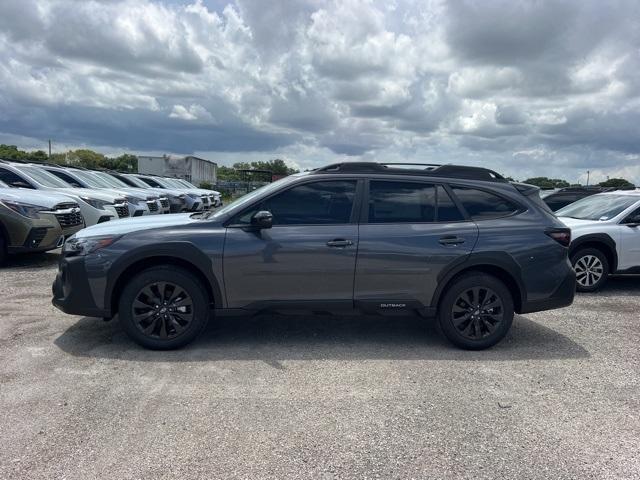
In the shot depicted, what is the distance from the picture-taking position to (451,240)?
4547 mm

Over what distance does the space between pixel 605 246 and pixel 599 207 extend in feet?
3.14

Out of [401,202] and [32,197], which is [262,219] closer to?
[401,202]

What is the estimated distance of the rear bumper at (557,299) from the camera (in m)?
4.69

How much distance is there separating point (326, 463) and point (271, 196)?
2493 millimetres

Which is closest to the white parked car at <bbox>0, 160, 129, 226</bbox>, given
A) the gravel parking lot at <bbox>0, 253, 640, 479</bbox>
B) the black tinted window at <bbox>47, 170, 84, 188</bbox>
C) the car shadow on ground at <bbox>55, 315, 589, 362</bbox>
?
the black tinted window at <bbox>47, 170, 84, 188</bbox>

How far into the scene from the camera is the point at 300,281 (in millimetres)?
4414

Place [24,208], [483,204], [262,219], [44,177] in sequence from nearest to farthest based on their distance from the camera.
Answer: [262,219], [483,204], [24,208], [44,177]

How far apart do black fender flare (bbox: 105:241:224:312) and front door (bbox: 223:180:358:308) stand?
192mm

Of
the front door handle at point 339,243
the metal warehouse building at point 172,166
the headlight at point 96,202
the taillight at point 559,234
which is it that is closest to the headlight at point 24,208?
the headlight at point 96,202

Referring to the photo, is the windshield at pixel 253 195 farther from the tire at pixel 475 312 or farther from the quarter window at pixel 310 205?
the tire at pixel 475 312

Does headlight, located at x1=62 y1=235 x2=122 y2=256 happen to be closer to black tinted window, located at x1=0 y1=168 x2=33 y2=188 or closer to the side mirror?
the side mirror

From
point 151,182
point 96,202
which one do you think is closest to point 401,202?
point 96,202

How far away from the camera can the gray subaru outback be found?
4359mm

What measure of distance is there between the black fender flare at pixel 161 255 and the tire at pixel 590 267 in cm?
572
